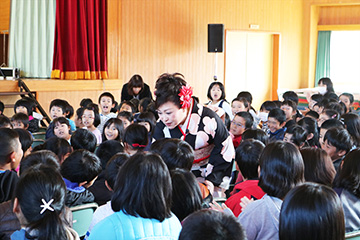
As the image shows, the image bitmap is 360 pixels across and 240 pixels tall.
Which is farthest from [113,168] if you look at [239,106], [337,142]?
[239,106]

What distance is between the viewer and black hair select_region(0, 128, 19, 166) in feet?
8.84

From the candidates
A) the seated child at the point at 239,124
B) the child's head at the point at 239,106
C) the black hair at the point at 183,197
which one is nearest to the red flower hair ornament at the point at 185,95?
the black hair at the point at 183,197

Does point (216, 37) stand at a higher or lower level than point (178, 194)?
higher

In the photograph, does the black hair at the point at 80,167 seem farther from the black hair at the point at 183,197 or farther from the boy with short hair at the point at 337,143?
the boy with short hair at the point at 337,143

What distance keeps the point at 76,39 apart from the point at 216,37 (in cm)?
292

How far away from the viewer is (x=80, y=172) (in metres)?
2.91

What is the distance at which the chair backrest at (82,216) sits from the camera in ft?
8.42

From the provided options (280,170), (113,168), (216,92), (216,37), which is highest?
(216,37)

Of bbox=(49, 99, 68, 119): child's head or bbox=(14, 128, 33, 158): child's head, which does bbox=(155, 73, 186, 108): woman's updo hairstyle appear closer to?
bbox=(14, 128, 33, 158): child's head

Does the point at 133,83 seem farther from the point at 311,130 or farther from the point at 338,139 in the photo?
the point at 338,139

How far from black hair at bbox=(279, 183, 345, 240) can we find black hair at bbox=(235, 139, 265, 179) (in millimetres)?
1352

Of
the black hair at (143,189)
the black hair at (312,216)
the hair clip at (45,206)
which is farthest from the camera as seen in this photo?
the hair clip at (45,206)

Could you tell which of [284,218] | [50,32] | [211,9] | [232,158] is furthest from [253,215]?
[211,9]

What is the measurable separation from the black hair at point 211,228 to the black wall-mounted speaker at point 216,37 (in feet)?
28.5
